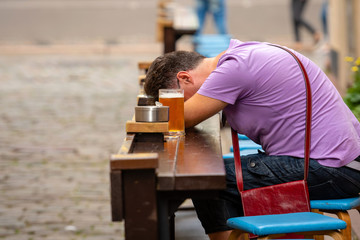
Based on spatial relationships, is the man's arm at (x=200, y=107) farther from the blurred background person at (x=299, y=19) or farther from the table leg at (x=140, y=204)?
the blurred background person at (x=299, y=19)

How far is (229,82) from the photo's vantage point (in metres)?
3.16

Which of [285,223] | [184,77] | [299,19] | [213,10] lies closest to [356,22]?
[213,10]

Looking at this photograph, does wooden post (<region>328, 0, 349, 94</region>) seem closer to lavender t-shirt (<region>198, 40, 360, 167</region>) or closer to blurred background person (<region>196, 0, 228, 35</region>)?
blurred background person (<region>196, 0, 228, 35</region>)

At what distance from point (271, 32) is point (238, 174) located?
505 inches

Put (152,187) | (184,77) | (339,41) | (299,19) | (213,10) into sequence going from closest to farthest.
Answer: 1. (152,187)
2. (184,77)
3. (339,41)
4. (213,10)
5. (299,19)

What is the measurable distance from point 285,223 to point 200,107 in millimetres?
764

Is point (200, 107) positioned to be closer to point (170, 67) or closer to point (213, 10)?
point (170, 67)

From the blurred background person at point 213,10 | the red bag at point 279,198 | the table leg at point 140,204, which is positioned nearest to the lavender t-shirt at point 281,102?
the red bag at point 279,198

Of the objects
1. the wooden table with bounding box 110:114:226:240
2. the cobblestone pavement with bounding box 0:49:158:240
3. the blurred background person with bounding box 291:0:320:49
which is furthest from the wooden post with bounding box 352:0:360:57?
the wooden table with bounding box 110:114:226:240

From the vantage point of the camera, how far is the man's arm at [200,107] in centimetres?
321

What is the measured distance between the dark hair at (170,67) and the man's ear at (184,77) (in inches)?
1.1

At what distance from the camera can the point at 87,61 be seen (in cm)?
1385

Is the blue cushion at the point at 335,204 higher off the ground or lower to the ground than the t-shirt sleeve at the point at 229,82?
lower

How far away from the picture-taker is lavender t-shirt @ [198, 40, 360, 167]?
3.17 m
